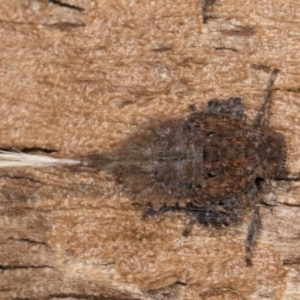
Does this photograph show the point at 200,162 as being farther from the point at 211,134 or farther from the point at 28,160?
the point at 28,160

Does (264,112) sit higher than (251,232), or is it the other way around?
(264,112)

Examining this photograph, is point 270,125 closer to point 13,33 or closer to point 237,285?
point 237,285

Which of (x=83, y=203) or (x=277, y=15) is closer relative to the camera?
(x=83, y=203)

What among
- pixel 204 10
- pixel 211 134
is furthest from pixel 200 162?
pixel 204 10

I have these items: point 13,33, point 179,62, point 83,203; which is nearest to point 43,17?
point 13,33

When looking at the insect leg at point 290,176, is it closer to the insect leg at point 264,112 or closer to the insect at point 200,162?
the insect at point 200,162

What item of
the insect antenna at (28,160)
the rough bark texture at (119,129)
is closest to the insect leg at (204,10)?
the rough bark texture at (119,129)
